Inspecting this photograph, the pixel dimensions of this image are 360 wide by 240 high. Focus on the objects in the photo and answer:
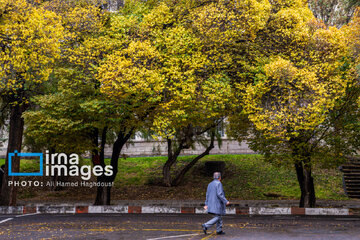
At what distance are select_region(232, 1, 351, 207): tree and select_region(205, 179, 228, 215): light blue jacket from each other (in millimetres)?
→ 5552

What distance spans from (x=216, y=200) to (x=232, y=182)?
17.1m

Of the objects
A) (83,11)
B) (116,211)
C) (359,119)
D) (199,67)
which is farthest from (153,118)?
(359,119)

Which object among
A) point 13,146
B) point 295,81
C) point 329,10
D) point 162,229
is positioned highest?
point 329,10

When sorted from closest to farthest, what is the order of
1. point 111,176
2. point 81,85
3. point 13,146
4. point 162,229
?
point 162,229 → point 81,85 → point 13,146 → point 111,176

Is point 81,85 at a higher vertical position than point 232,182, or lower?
higher

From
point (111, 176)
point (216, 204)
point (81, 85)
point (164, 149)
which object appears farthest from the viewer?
point (164, 149)

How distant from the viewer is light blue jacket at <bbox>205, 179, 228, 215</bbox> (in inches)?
407

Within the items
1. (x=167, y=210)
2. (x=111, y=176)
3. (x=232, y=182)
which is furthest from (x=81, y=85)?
(x=232, y=182)

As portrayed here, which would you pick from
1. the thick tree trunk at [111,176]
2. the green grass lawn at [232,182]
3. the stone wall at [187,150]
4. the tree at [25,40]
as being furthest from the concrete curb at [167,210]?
the stone wall at [187,150]

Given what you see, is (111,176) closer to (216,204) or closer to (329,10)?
(216,204)

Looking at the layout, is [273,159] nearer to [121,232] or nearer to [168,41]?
[168,41]

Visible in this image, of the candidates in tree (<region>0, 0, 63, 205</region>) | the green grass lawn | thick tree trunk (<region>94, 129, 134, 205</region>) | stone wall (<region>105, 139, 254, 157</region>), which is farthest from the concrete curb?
stone wall (<region>105, 139, 254, 157</region>)

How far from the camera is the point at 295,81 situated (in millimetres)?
15852

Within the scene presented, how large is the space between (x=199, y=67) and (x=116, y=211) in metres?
6.25
